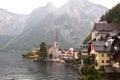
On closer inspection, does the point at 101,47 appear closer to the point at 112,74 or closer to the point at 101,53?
the point at 101,53

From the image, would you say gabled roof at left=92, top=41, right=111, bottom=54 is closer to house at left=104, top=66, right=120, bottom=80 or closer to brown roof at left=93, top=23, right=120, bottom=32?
house at left=104, top=66, right=120, bottom=80

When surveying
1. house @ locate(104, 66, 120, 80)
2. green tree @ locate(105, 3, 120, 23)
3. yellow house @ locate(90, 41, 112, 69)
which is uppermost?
green tree @ locate(105, 3, 120, 23)

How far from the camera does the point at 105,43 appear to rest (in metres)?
94.2

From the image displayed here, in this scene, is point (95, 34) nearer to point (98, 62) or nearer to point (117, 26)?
point (117, 26)

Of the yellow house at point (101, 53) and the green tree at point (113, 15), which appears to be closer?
the yellow house at point (101, 53)

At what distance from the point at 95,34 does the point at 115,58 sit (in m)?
59.6

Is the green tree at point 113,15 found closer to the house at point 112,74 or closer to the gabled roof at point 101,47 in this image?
the gabled roof at point 101,47

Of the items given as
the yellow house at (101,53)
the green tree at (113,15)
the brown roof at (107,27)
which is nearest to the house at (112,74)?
the yellow house at (101,53)

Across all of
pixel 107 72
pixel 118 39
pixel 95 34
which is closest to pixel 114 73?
pixel 107 72

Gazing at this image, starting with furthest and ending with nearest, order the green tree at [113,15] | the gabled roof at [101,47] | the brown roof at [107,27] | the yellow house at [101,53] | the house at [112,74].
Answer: the green tree at [113,15] → the brown roof at [107,27] → the yellow house at [101,53] → the gabled roof at [101,47] → the house at [112,74]

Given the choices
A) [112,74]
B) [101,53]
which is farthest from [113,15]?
[112,74]

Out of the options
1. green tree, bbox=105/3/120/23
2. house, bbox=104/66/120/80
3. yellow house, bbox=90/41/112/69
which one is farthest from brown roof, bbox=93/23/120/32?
house, bbox=104/66/120/80

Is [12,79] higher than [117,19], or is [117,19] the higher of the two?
[117,19]

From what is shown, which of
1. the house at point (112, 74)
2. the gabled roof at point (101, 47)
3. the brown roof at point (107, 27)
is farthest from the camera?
the brown roof at point (107, 27)
